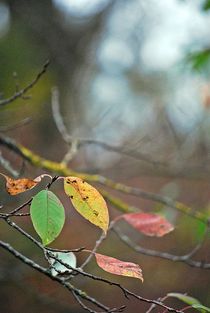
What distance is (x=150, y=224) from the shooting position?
5.12 ft

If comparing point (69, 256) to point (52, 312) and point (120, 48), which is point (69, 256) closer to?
point (52, 312)

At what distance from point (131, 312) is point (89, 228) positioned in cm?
104

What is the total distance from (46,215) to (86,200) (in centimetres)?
9

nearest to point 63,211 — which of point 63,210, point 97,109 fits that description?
point 63,210

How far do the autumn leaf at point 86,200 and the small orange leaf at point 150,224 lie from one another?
0.53 m

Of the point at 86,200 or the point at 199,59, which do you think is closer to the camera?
the point at 86,200

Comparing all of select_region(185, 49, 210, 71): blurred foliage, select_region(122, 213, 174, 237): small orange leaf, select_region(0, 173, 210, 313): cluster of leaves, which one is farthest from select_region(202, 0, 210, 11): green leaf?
select_region(0, 173, 210, 313): cluster of leaves

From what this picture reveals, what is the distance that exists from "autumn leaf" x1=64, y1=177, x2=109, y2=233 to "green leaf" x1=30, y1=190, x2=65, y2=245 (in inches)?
2.1

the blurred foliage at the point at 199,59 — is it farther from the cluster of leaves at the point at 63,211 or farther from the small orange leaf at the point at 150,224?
the cluster of leaves at the point at 63,211

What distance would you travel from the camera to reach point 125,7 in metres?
5.68

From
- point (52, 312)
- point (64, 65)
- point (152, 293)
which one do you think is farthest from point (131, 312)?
point (64, 65)

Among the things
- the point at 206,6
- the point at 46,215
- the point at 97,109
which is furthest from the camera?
the point at 97,109

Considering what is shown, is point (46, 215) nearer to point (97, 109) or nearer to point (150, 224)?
point (150, 224)

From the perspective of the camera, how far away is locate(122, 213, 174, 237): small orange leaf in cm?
154
